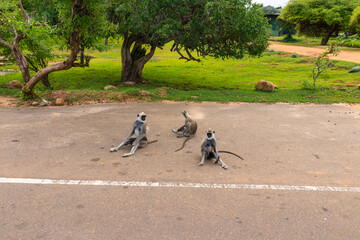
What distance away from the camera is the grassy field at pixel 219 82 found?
1268 centimetres

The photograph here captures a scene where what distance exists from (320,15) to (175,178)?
134 ft

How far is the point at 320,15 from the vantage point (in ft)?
122

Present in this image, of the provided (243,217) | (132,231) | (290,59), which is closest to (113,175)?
(132,231)

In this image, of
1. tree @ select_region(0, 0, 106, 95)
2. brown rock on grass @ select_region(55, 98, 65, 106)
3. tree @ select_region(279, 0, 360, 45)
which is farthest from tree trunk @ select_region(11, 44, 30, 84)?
tree @ select_region(279, 0, 360, 45)

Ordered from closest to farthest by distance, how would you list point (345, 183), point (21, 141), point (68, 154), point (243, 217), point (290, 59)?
point (243, 217)
point (345, 183)
point (68, 154)
point (21, 141)
point (290, 59)

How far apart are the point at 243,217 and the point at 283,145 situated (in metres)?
3.69

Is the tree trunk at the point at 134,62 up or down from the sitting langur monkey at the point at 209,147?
up

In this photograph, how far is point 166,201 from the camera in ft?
15.0

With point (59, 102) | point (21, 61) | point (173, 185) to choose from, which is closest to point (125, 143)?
point (173, 185)

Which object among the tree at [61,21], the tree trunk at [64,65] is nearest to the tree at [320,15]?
the tree at [61,21]

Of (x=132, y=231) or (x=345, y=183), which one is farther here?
(x=345, y=183)

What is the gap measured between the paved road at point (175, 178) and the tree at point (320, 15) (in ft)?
110

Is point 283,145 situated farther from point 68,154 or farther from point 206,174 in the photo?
point 68,154

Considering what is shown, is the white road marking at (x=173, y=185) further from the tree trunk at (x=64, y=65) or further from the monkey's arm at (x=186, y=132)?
the tree trunk at (x=64, y=65)
